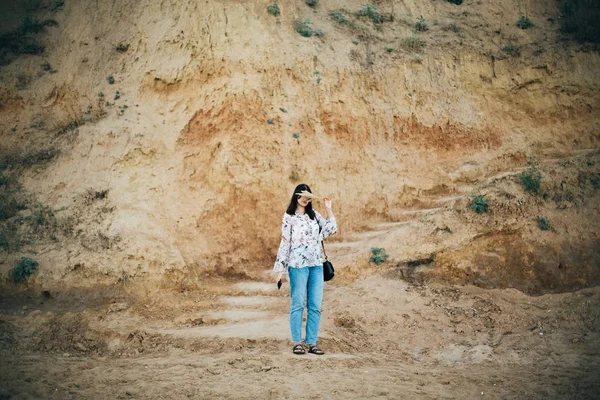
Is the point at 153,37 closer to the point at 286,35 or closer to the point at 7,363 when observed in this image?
the point at 286,35

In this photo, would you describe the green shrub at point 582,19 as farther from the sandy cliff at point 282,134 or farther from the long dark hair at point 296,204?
the long dark hair at point 296,204

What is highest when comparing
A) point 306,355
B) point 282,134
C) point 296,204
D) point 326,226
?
point 282,134

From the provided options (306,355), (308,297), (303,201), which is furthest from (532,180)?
(306,355)

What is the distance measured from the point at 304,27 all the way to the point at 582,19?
7019 millimetres

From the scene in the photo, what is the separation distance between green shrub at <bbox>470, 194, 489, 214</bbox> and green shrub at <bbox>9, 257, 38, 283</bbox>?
7521mm

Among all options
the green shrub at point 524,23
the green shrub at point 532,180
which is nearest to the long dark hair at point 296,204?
the green shrub at point 532,180

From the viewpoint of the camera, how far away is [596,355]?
5.96m

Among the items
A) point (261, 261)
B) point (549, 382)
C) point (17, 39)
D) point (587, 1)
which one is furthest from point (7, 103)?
point (587, 1)

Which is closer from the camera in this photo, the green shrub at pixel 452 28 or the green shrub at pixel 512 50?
the green shrub at pixel 512 50

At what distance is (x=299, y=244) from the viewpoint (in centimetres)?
588

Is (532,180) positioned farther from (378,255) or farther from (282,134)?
(282,134)

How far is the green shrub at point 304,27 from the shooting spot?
1224cm

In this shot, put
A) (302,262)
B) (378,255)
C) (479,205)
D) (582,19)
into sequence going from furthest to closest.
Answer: (582,19) → (378,255) → (479,205) → (302,262)

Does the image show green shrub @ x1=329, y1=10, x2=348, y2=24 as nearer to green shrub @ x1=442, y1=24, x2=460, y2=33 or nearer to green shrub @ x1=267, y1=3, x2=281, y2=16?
green shrub @ x1=267, y1=3, x2=281, y2=16
